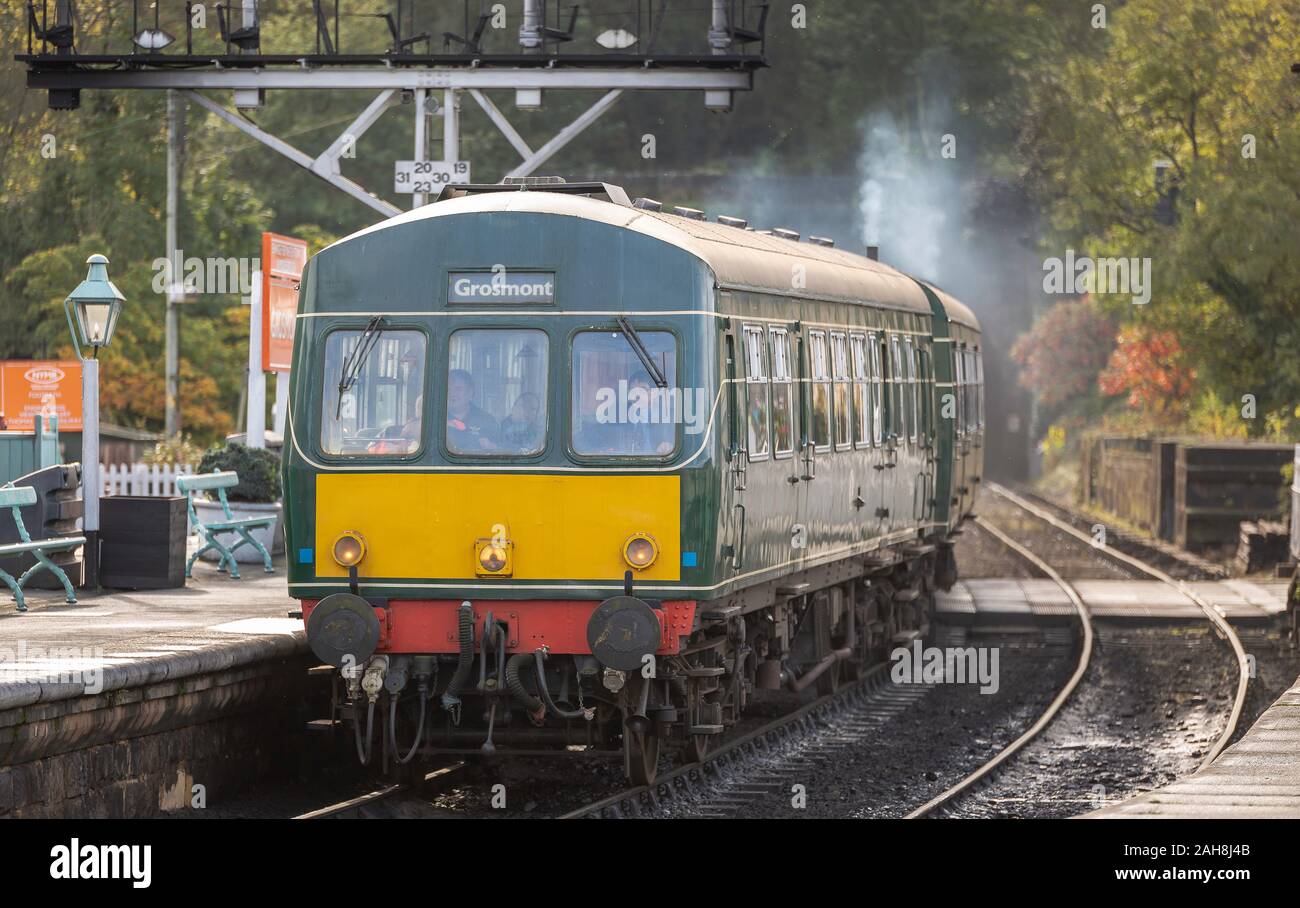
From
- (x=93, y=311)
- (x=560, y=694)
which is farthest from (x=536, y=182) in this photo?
(x=93, y=311)

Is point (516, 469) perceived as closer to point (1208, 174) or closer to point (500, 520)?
point (500, 520)

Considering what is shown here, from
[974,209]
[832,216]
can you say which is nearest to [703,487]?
[832,216]

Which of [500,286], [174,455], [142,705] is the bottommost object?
[142,705]

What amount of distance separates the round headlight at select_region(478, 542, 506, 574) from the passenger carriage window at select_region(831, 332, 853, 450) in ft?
12.8

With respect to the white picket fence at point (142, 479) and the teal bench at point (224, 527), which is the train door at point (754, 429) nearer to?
the teal bench at point (224, 527)

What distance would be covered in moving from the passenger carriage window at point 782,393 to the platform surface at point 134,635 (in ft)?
10.7

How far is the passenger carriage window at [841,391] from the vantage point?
49.7 ft

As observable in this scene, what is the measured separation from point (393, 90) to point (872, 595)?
669 cm

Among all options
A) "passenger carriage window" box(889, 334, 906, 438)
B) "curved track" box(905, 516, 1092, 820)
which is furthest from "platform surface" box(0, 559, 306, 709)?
"passenger carriage window" box(889, 334, 906, 438)

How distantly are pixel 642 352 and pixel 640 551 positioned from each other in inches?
42.6

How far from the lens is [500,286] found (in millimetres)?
12000

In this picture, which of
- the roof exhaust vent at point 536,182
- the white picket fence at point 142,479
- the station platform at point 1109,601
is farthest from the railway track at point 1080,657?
the white picket fence at point 142,479

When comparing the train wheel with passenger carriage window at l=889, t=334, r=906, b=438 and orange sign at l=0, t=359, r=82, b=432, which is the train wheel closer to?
passenger carriage window at l=889, t=334, r=906, b=438

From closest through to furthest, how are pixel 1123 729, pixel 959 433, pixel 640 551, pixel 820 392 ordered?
pixel 640 551, pixel 820 392, pixel 1123 729, pixel 959 433
